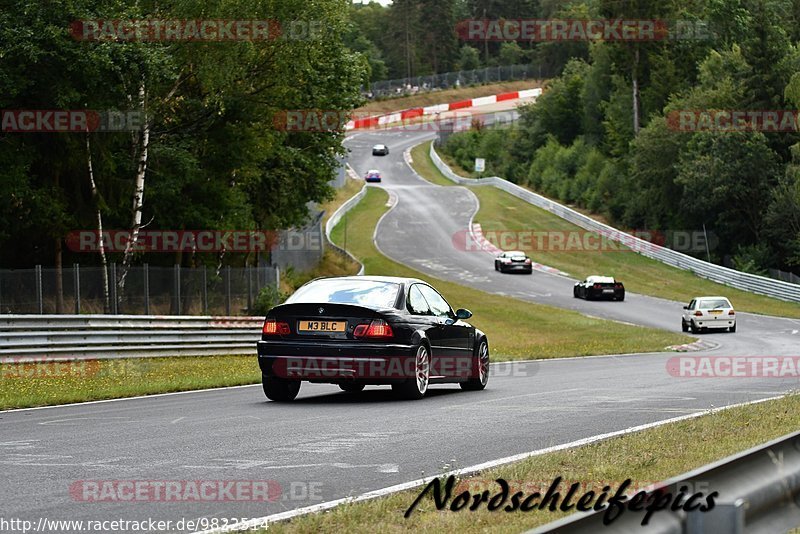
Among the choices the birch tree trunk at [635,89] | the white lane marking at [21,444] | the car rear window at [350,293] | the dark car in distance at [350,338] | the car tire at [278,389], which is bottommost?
the car tire at [278,389]

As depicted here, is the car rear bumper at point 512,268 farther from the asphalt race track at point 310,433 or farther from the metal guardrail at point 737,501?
the metal guardrail at point 737,501

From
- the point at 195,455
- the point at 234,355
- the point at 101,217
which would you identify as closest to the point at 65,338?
the point at 234,355

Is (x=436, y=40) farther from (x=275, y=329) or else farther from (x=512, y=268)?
(x=275, y=329)

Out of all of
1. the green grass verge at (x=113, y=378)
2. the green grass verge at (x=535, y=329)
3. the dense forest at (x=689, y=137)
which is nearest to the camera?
the green grass verge at (x=113, y=378)

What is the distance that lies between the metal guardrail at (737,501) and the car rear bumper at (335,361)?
824cm

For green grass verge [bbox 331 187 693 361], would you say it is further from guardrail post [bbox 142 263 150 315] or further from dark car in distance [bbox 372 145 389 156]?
dark car in distance [bbox 372 145 389 156]

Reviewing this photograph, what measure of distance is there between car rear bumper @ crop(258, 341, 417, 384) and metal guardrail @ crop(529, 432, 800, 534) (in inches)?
324

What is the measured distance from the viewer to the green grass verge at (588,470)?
6.46 metres

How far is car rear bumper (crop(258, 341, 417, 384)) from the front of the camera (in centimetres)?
1384

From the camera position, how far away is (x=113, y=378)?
68.4ft

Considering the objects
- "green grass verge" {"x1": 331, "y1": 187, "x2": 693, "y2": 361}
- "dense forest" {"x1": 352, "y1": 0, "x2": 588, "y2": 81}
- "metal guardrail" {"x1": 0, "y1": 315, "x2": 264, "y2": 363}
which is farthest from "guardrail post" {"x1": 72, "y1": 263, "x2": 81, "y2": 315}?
"dense forest" {"x1": 352, "y1": 0, "x2": 588, "y2": 81}

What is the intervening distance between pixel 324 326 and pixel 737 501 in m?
9.63

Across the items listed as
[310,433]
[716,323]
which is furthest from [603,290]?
[310,433]

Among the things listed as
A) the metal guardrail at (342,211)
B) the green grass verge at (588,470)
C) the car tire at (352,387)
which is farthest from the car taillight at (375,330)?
the metal guardrail at (342,211)
